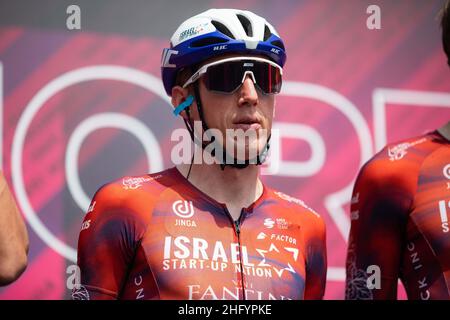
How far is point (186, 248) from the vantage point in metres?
4.37

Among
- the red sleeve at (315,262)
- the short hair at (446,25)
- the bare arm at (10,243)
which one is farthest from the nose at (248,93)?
the bare arm at (10,243)

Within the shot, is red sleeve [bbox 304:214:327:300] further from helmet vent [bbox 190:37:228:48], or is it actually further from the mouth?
helmet vent [bbox 190:37:228:48]

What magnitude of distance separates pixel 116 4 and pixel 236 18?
221cm

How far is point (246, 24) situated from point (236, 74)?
37 centimetres

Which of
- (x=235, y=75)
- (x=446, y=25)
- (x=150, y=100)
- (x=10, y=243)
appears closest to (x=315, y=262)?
(x=235, y=75)

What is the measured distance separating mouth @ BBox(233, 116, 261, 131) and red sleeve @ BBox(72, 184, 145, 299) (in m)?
0.66

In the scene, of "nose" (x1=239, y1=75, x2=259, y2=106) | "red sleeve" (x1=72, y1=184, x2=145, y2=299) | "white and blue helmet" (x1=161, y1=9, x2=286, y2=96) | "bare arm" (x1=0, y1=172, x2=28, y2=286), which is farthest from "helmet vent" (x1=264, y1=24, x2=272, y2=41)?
"bare arm" (x1=0, y1=172, x2=28, y2=286)

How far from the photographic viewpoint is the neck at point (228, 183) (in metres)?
4.63

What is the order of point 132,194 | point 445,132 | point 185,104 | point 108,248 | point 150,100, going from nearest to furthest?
point 108,248
point 132,194
point 185,104
point 445,132
point 150,100

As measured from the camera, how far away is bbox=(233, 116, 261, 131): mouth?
4555 millimetres

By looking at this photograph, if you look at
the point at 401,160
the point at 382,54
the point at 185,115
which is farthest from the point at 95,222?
the point at 382,54

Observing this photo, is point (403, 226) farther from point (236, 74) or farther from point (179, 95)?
point (179, 95)

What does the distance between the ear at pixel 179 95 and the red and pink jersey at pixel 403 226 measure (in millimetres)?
986

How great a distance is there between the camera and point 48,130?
6.46m
